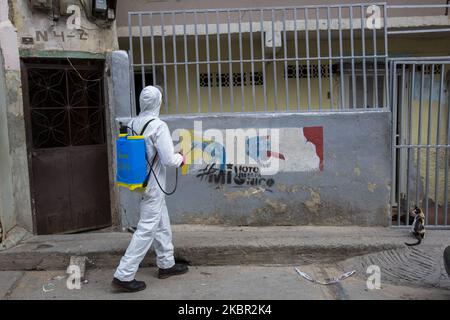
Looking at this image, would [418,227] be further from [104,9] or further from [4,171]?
[4,171]

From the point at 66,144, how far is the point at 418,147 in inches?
154

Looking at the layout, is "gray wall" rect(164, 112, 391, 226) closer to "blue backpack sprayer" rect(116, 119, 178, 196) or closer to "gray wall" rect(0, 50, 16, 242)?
"blue backpack sprayer" rect(116, 119, 178, 196)

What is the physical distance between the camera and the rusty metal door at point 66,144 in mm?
5238

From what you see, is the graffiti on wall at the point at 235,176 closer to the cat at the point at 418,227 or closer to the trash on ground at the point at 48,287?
the cat at the point at 418,227

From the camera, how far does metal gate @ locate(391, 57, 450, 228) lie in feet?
17.0

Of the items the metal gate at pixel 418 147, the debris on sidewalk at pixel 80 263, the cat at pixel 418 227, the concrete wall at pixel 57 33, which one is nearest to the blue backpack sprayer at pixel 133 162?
the debris on sidewalk at pixel 80 263

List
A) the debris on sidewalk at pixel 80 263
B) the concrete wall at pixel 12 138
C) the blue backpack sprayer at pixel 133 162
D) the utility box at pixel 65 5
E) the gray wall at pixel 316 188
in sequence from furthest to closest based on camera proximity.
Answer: the gray wall at pixel 316 188, the utility box at pixel 65 5, the concrete wall at pixel 12 138, the debris on sidewalk at pixel 80 263, the blue backpack sprayer at pixel 133 162

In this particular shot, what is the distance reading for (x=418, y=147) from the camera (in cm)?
518

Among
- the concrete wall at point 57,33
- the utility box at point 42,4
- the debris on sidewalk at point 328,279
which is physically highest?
the utility box at point 42,4

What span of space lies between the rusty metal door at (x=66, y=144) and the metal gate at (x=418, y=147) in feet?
11.1

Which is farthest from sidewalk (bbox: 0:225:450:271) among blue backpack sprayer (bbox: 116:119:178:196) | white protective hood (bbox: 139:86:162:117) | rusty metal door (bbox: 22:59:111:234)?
white protective hood (bbox: 139:86:162:117)

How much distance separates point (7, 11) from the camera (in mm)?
4859
